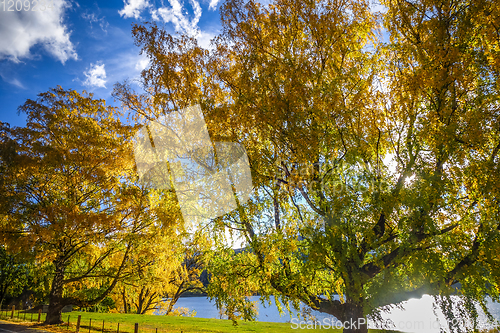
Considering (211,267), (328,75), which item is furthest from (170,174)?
(328,75)

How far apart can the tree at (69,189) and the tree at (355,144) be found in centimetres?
539

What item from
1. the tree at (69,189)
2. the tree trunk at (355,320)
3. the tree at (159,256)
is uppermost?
the tree at (69,189)

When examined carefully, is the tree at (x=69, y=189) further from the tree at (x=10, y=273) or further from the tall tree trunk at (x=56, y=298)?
the tree at (x=10, y=273)

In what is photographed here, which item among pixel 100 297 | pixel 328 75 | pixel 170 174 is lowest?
pixel 100 297

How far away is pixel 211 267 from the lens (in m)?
9.41

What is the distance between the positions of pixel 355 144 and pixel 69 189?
48.8 feet

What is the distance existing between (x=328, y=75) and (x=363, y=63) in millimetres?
1208

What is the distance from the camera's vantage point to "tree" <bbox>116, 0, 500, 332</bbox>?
7.24 meters

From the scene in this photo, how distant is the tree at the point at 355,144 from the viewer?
23.7ft

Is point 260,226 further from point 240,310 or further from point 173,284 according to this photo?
point 173,284

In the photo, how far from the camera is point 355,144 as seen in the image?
8.48 metres

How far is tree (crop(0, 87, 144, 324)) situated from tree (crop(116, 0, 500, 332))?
5.39 meters

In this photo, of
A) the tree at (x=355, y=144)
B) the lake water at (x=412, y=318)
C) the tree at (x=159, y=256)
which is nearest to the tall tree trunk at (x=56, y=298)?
the tree at (x=159, y=256)

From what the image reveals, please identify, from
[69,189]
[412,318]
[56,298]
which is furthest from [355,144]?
[412,318]
